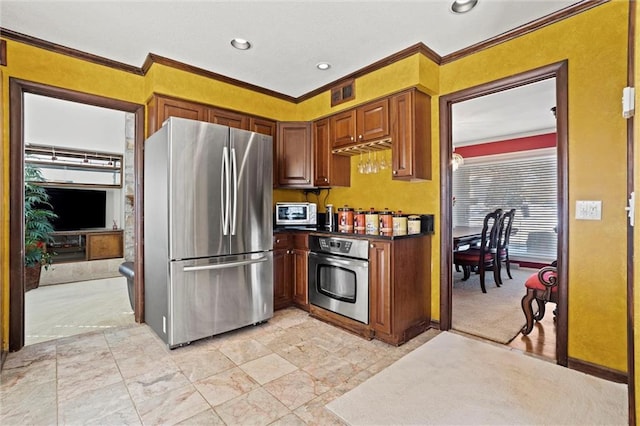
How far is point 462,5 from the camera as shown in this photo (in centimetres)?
224

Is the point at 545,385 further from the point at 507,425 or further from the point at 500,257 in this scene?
the point at 500,257

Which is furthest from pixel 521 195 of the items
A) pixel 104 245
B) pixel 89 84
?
pixel 104 245

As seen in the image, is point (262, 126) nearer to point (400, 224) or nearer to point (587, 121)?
point (400, 224)

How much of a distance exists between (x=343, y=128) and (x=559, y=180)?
208 centimetres

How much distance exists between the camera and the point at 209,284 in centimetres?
275

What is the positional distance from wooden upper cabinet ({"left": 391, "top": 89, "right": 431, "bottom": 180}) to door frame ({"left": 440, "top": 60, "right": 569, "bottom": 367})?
0.15 meters

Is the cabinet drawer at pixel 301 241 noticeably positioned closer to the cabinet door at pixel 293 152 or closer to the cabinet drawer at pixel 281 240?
the cabinet drawer at pixel 281 240

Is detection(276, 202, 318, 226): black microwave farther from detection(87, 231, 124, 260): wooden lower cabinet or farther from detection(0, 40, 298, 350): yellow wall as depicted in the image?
detection(87, 231, 124, 260): wooden lower cabinet

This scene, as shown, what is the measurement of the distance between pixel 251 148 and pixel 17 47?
81.5 inches

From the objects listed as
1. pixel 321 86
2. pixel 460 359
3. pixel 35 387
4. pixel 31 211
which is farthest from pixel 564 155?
pixel 31 211

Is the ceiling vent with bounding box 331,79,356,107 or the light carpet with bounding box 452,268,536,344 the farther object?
→ the ceiling vent with bounding box 331,79,356,107

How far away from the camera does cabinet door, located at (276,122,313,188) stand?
3.92 meters

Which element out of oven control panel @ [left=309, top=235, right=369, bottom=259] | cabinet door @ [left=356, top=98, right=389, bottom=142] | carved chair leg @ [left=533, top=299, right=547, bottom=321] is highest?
cabinet door @ [left=356, top=98, right=389, bottom=142]

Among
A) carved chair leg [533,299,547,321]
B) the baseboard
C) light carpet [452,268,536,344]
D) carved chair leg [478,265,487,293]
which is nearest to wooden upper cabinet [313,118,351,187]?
light carpet [452,268,536,344]
